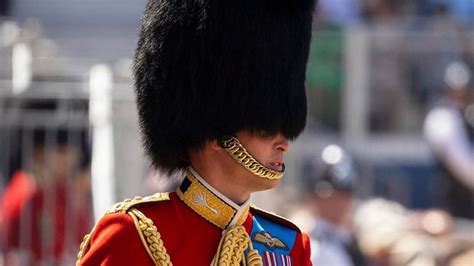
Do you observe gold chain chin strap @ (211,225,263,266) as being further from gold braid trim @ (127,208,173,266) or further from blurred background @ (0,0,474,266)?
blurred background @ (0,0,474,266)

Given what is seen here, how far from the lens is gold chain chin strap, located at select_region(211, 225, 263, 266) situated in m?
3.27

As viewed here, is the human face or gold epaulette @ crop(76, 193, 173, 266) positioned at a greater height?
the human face

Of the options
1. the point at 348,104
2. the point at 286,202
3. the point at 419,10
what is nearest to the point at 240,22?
the point at 286,202

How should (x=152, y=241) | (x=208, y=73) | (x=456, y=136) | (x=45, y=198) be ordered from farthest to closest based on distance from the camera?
(x=456, y=136), (x=45, y=198), (x=208, y=73), (x=152, y=241)

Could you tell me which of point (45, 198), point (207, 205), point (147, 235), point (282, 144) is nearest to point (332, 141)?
point (45, 198)

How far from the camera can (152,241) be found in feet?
10.5

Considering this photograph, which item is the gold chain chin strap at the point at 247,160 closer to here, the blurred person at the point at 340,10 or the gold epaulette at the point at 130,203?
the gold epaulette at the point at 130,203

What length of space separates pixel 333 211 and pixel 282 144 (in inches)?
105

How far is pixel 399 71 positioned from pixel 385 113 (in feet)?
0.89

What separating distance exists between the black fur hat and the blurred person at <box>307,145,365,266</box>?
7.99 ft

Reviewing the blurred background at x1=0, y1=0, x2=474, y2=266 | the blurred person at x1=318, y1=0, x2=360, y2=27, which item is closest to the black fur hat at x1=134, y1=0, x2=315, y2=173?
the blurred background at x1=0, y1=0, x2=474, y2=266

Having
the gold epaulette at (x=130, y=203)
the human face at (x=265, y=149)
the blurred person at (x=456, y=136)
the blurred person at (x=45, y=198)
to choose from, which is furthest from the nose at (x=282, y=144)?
the blurred person at (x=456, y=136)

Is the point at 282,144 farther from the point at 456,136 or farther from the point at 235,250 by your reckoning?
the point at 456,136

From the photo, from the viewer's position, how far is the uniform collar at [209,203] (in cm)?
333
